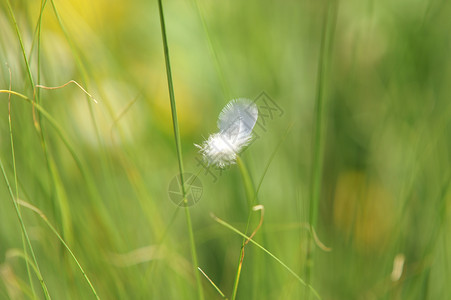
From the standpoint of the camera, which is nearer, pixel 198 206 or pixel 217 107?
pixel 198 206

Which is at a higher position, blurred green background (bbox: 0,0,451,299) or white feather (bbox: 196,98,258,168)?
blurred green background (bbox: 0,0,451,299)

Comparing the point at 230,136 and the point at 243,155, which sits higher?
the point at 243,155

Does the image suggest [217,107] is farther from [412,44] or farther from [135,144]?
[412,44]

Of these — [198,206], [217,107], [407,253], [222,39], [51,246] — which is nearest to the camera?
[51,246]

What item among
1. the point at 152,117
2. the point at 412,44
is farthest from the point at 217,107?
the point at 412,44

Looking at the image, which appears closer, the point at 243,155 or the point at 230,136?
the point at 230,136

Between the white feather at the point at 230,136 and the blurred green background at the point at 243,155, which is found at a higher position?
the blurred green background at the point at 243,155

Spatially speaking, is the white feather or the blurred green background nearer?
the white feather

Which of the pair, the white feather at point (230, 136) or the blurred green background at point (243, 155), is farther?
the blurred green background at point (243, 155)
